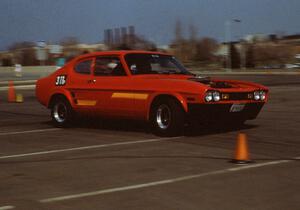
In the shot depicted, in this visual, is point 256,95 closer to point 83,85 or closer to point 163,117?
point 163,117

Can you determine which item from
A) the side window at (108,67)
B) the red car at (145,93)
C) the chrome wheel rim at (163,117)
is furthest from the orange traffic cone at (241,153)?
the side window at (108,67)

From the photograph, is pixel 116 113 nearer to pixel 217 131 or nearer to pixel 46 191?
pixel 217 131

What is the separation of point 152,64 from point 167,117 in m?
1.36

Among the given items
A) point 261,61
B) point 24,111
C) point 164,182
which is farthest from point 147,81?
point 261,61

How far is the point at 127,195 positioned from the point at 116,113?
16.5ft

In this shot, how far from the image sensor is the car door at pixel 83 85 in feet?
36.2

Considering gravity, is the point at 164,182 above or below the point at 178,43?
below

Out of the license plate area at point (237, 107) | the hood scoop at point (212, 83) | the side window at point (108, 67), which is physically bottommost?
the license plate area at point (237, 107)

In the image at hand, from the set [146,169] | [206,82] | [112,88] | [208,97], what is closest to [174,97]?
[208,97]

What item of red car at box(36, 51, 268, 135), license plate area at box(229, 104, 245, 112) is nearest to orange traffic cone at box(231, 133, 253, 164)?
red car at box(36, 51, 268, 135)

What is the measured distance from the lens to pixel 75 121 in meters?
12.4

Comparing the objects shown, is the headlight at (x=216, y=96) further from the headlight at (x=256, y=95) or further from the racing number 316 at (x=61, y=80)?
the racing number 316 at (x=61, y=80)

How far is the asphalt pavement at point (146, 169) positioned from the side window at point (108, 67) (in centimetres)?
115

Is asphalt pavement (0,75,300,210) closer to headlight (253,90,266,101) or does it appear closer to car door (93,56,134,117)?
car door (93,56,134,117)
